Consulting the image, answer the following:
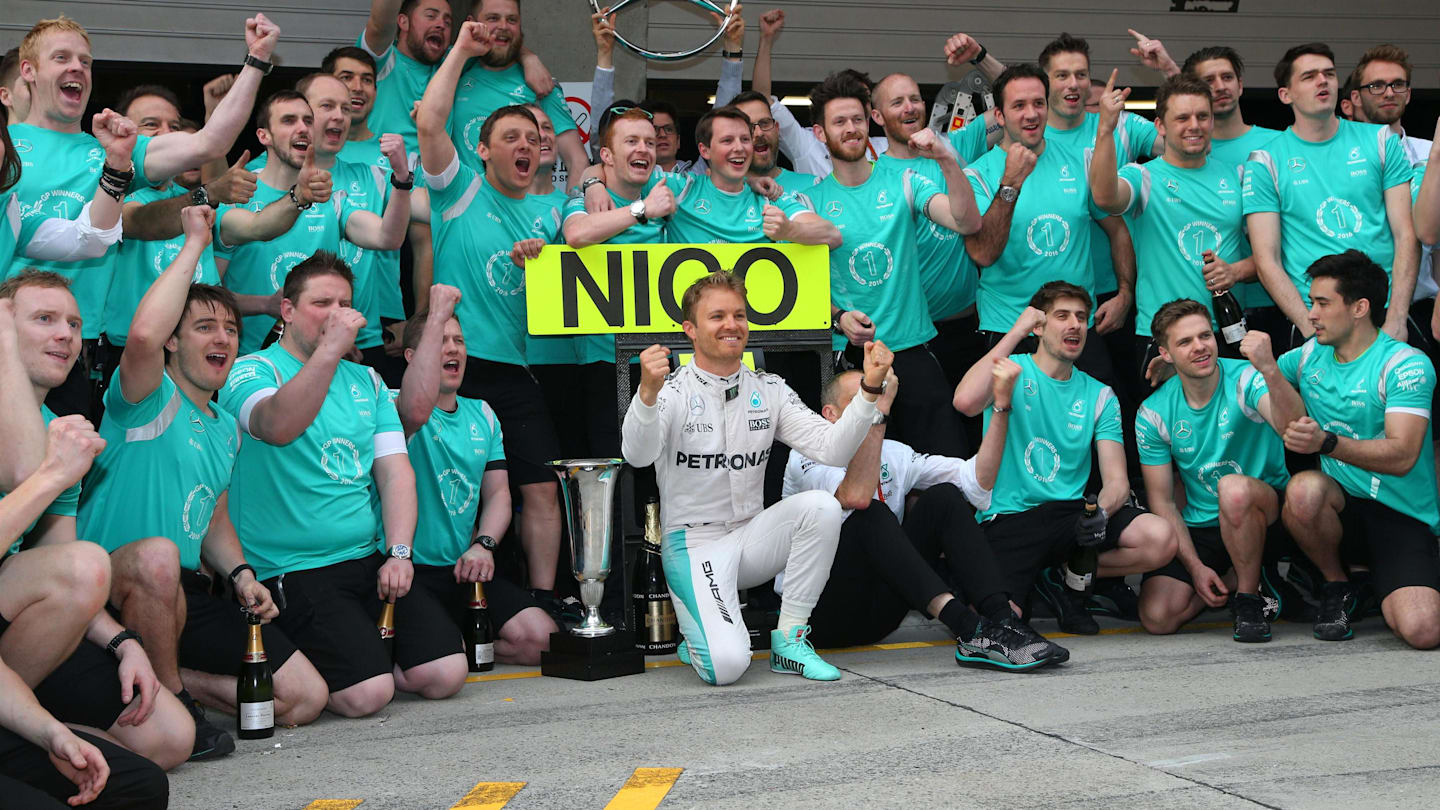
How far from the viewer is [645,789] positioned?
3.81 m

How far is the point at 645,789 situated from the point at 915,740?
0.95m

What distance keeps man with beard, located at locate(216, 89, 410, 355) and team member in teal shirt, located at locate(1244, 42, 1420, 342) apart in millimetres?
4293

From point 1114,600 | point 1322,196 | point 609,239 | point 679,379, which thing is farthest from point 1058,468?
point 609,239

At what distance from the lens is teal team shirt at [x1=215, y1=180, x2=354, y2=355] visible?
6.25 m

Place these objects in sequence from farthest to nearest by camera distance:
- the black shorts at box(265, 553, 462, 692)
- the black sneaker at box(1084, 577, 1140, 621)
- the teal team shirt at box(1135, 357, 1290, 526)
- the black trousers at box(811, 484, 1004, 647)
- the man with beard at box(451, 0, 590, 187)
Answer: the man with beard at box(451, 0, 590, 187), the black sneaker at box(1084, 577, 1140, 621), the teal team shirt at box(1135, 357, 1290, 526), the black trousers at box(811, 484, 1004, 647), the black shorts at box(265, 553, 462, 692)

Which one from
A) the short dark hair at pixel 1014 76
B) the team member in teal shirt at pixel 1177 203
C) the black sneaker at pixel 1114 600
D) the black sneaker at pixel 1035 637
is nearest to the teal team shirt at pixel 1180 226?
the team member in teal shirt at pixel 1177 203

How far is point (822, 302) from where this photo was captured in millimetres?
6219

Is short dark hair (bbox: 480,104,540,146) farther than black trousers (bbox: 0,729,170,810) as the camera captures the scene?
Yes

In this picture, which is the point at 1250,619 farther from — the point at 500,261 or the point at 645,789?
the point at 500,261

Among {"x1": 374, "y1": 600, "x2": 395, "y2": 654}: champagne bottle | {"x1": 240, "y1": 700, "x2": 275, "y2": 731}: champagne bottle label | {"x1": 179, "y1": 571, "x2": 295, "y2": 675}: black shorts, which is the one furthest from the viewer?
{"x1": 374, "y1": 600, "x2": 395, "y2": 654}: champagne bottle

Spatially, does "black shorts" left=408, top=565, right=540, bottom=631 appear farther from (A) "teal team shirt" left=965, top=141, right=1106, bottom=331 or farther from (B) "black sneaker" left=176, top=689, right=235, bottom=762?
(A) "teal team shirt" left=965, top=141, right=1106, bottom=331

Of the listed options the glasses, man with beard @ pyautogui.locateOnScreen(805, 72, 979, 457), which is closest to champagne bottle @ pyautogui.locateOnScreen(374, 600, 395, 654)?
man with beard @ pyautogui.locateOnScreen(805, 72, 979, 457)

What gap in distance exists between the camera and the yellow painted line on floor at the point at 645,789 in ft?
12.0

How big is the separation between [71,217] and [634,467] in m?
2.42
